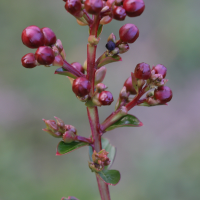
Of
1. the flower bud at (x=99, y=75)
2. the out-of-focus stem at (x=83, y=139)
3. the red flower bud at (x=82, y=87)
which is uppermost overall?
the flower bud at (x=99, y=75)

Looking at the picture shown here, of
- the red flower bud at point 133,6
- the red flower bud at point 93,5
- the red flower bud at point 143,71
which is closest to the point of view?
the red flower bud at point 93,5

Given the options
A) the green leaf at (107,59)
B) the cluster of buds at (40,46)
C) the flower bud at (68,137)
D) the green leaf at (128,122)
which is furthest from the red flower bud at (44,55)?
the green leaf at (128,122)

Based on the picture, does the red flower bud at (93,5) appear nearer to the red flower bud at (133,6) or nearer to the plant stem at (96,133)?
the red flower bud at (133,6)

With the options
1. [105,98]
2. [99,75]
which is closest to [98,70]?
[99,75]

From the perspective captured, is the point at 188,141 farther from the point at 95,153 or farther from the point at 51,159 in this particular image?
the point at 95,153

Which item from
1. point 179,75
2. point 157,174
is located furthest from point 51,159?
point 179,75

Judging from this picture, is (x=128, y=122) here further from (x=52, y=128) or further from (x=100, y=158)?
(x=52, y=128)

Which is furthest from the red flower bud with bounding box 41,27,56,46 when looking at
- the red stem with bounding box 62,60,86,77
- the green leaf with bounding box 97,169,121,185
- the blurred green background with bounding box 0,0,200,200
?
the blurred green background with bounding box 0,0,200,200

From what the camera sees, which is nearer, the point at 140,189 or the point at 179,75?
the point at 140,189
